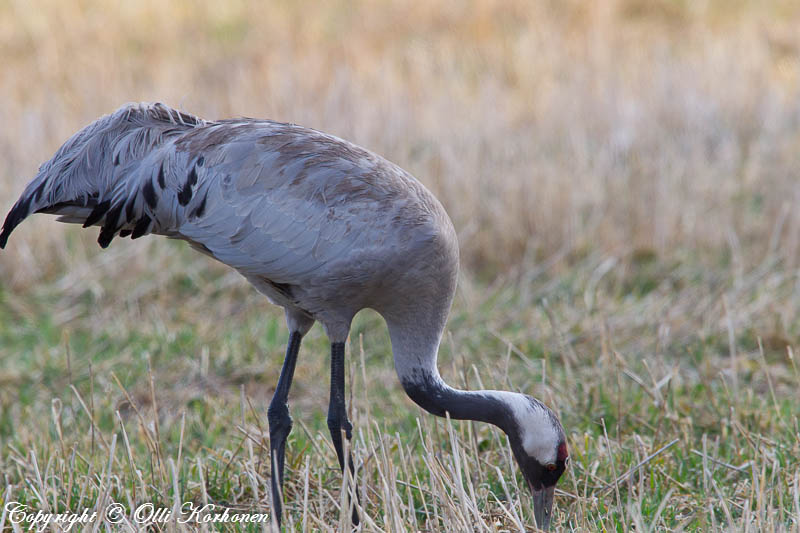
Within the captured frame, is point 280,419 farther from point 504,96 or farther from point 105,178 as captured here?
point 504,96

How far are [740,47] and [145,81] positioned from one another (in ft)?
19.5

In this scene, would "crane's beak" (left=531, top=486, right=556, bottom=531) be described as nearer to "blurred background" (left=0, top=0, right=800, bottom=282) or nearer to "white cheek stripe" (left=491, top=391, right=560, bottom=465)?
"white cheek stripe" (left=491, top=391, right=560, bottom=465)

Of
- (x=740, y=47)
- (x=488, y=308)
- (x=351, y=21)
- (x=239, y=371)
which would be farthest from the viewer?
(x=351, y=21)

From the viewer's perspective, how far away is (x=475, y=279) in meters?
7.15

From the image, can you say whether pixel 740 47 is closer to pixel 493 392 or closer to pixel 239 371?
pixel 239 371

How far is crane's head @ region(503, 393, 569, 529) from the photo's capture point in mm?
3791

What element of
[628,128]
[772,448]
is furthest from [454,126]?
[772,448]

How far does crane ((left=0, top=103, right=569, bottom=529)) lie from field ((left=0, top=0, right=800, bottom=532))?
24cm

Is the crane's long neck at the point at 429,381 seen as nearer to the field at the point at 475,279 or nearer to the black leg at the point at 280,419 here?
the field at the point at 475,279

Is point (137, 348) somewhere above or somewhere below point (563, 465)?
below

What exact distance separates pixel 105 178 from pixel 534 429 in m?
1.92

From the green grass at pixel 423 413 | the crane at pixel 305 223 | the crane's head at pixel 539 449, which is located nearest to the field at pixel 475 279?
the green grass at pixel 423 413

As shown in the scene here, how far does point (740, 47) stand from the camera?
1045 centimetres

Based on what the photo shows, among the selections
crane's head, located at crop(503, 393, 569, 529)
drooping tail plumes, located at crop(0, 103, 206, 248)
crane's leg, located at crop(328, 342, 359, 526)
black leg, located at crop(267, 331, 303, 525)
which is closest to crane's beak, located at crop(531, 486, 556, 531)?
crane's head, located at crop(503, 393, 569, 529)
